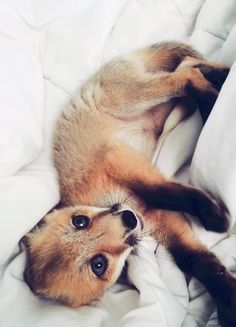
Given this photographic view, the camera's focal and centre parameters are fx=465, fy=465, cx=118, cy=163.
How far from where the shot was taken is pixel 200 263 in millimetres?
1084

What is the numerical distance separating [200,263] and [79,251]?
29 centimetres

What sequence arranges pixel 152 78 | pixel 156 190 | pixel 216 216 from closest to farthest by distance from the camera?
pixel 216 216 → pixel 156 190 → pixel 152 78

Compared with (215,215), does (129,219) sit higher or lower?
lower

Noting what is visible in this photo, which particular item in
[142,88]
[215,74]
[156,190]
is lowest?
[156,190]

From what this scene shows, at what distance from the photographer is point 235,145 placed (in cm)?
103

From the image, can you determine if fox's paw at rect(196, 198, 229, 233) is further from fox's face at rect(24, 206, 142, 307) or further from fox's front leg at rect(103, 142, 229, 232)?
fox's face at rect(24, 206, 142, 307)

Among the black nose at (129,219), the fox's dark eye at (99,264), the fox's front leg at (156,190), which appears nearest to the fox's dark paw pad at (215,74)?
the fox's front leg at (156,190)

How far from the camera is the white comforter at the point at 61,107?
1.02 m

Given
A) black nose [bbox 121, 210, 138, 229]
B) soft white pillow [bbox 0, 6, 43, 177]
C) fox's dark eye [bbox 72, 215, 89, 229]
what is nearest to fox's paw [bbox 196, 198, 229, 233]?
black nose [bbox 121, 210, 138, 229]

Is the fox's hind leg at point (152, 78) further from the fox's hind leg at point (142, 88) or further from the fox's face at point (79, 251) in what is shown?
the fox's face at point (79, 251)

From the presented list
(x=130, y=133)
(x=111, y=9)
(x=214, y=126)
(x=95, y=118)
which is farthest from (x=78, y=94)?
(x=214, y=126)

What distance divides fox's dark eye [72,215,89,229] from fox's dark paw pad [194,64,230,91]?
0.48 metres

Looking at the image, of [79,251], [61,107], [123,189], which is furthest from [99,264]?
[61,107]

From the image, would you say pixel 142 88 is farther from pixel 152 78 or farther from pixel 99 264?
pixel 99 264
